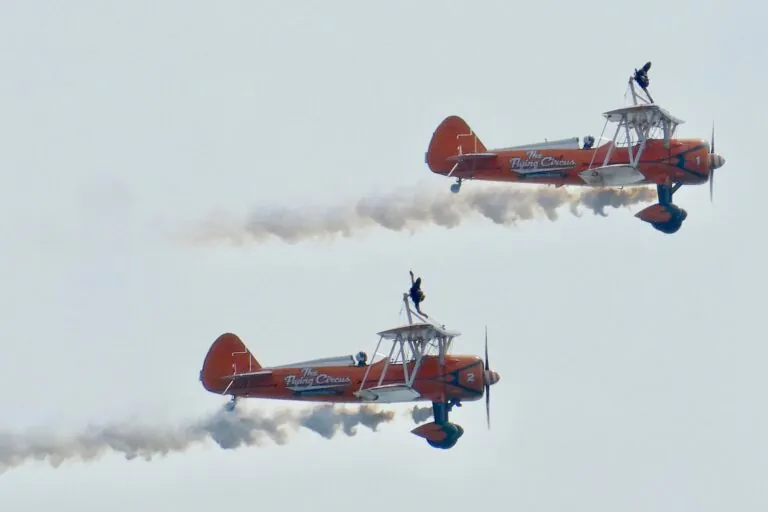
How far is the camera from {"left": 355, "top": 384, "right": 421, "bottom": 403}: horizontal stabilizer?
224 ft

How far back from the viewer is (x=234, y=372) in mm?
70812

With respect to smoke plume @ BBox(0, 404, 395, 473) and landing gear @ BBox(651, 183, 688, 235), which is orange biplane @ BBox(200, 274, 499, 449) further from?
landing gear @ BBox(651, 183, 688, 235)

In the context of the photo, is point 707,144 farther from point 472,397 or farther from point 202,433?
point 202,433

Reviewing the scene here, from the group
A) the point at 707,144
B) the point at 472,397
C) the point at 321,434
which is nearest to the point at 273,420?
the point at 321,434

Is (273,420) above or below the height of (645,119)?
below

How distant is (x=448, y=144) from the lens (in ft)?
251

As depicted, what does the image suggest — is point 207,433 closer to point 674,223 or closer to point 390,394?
point 390,394

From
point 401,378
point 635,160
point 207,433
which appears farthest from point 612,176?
point 207,433

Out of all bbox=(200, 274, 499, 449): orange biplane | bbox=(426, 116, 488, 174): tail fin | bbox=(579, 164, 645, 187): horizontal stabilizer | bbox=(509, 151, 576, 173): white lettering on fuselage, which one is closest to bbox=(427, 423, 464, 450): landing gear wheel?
bbox=(200, 274, 499, 449): orange biplane

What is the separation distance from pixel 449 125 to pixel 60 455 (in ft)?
54.9

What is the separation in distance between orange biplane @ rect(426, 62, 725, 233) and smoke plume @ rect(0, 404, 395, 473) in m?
9.64

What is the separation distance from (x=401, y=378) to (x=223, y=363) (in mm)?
5691

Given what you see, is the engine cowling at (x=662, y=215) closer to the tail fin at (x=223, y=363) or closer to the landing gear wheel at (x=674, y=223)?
the landing gear wheel at (x=674, y=223)

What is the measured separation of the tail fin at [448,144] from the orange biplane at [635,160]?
5.10 ft
